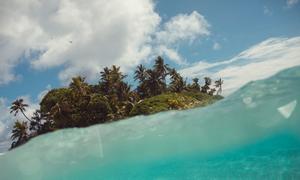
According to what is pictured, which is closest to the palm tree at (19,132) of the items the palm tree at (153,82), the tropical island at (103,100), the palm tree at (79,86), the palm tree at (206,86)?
the tropical island at (103,100)

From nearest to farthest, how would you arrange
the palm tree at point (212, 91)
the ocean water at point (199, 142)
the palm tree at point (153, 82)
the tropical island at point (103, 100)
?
the ocean water at point (199, 142), the tropical island at point (103, 100), the palm tree at point (153, 82), the palm tree at point (212, 91)

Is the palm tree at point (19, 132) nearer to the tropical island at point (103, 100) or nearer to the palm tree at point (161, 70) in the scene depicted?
the tropical island at point (103, 100)

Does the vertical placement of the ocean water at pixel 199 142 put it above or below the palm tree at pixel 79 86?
below

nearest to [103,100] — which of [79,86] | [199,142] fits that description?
[79,86]

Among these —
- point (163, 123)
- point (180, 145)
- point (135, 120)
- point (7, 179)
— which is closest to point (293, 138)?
point (180, 145)

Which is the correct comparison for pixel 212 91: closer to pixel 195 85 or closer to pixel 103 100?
pixel 195 85

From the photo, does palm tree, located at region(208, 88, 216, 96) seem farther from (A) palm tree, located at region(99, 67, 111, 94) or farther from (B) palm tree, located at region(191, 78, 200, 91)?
(A) palm tree, located at region(99, 67, 111, 94)

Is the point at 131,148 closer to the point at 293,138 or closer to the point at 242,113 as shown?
the point at 242,113
